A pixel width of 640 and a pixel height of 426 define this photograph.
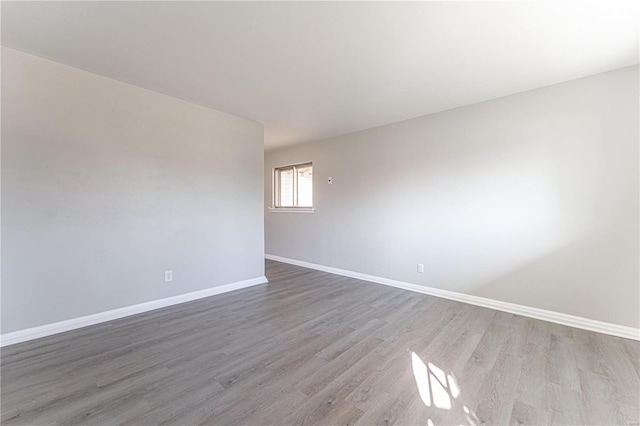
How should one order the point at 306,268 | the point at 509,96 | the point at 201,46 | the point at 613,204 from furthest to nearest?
the point at 306,268 → the point at 509,96 → the point at 613,204 → the point at 201,46

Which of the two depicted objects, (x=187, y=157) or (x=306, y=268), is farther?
(x=306, y=268)

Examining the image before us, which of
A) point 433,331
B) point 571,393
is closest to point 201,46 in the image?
point 433,331

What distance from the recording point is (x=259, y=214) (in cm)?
385

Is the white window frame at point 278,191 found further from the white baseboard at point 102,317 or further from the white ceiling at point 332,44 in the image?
the white ceiling at point 332,44

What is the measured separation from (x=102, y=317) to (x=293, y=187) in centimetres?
369

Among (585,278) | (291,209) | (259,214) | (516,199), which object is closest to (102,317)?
(259,214)

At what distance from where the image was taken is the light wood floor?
139 centimetres

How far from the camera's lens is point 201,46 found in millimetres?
1998

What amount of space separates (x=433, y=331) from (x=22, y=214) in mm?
3735

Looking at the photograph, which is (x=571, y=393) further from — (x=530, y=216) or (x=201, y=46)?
(x=201, y=46)

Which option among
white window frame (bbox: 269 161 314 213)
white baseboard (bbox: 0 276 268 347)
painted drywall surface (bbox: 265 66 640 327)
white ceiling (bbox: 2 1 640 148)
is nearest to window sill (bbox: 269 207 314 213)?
white window frame (bbox: 269 161 314 213)

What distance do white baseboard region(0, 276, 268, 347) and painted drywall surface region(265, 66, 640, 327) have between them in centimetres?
225

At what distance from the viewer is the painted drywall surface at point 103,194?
2.10 metres

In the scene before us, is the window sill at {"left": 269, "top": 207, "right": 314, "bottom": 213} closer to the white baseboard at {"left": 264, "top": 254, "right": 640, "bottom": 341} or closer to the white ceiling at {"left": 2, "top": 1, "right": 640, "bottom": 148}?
the white baseboard at {"left": 264, "top": 254, "right": 640, "bottom": 341}
